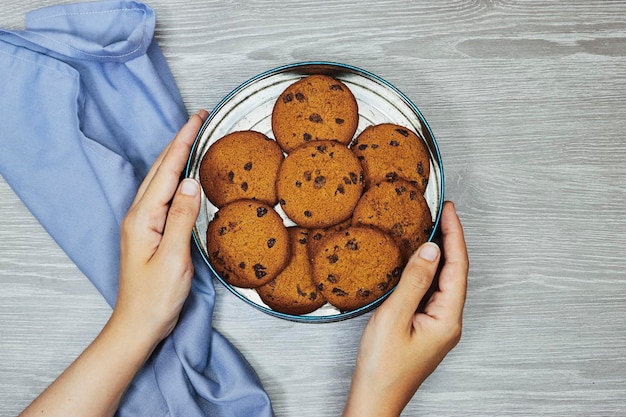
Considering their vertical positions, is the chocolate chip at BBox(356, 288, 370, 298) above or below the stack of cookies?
below

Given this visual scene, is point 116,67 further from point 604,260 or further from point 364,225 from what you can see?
point 604,260

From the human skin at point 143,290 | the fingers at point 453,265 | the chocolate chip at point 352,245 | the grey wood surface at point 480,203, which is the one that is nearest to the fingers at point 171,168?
the human skin at point 143,290

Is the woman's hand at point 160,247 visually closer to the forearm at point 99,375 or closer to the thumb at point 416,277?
the forearm at point 99,375

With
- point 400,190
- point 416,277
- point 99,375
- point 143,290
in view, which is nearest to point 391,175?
point 400,190

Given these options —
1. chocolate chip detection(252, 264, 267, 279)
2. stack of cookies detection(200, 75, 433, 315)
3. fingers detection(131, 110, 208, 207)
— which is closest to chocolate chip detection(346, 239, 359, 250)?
stack of cookies detection(200, 75, 433, 315)

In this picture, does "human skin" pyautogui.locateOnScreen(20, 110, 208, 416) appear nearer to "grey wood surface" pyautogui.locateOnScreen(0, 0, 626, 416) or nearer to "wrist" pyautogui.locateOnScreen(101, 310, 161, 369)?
"wrist" pyautogui.locateOnScreen(101, 310, 161, 369)
